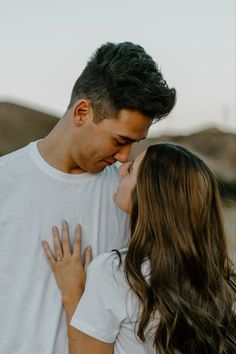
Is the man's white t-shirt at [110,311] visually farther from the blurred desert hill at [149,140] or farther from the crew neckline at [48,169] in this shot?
the blurred desert hill at [149,140]

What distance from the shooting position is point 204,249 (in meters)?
2.26

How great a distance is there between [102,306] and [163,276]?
0.71ft

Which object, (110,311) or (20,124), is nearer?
(110,311)

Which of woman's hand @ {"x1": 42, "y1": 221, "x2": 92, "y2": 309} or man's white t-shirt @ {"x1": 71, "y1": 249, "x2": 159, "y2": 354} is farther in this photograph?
woman's hand @ {"x1": 42, "y1": 221, "x2": 92, "y2": 309}

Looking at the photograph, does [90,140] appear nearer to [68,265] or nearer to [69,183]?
[69,183]

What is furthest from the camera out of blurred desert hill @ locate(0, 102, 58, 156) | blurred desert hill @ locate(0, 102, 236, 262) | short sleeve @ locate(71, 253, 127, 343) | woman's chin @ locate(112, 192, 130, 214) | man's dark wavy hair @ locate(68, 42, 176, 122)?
blurred desert hill @ locate(0, 102, 58, 156)

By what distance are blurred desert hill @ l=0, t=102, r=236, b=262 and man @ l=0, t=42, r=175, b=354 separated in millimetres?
8349

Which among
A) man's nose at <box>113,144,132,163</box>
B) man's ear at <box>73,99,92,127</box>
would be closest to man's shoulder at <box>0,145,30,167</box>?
man's ear at <box>73,99,92,127</box>

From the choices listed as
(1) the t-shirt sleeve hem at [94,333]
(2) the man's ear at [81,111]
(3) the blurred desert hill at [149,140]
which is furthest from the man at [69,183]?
(3) the blurred desert hill at [149,140]

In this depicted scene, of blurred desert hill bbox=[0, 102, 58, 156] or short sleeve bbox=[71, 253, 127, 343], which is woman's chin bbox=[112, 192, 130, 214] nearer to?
short sleeve bbox=[71, 253, 127, 343]

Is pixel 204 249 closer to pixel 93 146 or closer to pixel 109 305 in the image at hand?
pixel 109 305

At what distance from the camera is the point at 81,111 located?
102 inches

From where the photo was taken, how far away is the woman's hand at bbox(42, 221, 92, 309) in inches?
93.0

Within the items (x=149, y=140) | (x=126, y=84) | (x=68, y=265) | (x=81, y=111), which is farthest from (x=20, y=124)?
Answer: (x=68, y=265)
